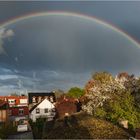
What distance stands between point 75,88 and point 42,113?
65.6 meters

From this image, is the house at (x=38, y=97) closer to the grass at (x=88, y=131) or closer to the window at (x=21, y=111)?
the window at (x=21, y=111)

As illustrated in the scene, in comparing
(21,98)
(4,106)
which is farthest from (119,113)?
(21,98)

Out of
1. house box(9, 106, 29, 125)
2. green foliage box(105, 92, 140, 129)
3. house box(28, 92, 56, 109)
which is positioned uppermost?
house box(28, 92, 56, 109)

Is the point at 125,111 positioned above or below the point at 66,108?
below

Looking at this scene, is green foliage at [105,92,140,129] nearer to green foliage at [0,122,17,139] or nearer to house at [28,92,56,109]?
green foliage at [0,122,17,139]

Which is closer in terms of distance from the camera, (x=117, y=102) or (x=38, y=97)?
(x=117, y=102)

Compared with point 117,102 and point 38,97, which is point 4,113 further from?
point 117,102

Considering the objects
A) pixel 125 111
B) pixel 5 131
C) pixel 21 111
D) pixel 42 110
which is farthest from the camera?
pixel 21 111

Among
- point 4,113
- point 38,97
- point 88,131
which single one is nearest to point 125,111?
point 88,131

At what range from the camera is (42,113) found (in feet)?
292

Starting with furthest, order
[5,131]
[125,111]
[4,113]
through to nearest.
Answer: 1. [4,113]
2. [5,131]
3. [125,111]

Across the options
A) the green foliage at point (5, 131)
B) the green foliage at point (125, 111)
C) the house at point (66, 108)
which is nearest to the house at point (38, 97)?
the house at point (66, 108)

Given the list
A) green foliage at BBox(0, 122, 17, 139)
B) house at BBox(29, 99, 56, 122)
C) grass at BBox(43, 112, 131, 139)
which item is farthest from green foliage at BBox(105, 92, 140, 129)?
house at BBox(29, 99, 56, 122)

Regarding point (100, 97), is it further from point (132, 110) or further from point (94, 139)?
point (94, 139)
